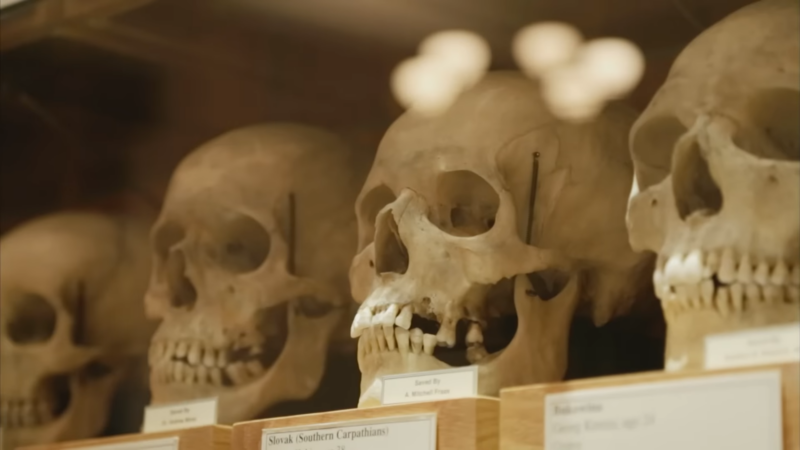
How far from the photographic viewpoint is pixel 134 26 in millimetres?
1798

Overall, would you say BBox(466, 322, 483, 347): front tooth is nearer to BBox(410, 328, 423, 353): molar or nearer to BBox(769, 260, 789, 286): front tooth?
BBox(410, 328, 423, 353): molar

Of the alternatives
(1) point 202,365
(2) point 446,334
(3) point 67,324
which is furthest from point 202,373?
(2) point 446,334

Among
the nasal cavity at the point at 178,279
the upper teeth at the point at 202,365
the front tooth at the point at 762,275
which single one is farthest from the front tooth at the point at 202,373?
the front tooth at the point at 762,275

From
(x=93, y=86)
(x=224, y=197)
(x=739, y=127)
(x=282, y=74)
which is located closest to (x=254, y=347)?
(x=224, y=197)

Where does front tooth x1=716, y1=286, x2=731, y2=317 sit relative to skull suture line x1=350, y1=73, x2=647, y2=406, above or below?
below

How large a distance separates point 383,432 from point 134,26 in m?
0.82

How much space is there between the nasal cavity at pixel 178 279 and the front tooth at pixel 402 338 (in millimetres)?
451

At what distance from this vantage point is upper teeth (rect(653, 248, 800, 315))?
1.11m

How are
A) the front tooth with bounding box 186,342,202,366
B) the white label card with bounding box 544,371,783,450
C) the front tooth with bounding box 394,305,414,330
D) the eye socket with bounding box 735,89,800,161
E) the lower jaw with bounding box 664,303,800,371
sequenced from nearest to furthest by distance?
the white label card with bounding box 544,371,783,450, the lower jaw with bounding box 664,303,800,371, the eye socket with bounding box 735,89,800,161, the front tooth with bounding box 394,305,414,330, the front tooth with bounding box 186,342,202,366

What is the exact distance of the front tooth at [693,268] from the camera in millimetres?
1128

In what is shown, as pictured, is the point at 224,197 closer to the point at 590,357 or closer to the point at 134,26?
the point at 134,26

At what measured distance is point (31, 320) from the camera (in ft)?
6.37

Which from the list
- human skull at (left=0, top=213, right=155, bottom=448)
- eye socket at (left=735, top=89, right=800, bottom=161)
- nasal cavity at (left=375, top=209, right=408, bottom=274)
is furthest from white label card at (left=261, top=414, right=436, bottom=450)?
human skull at (left=0, top=213, right=155, bottom=448)

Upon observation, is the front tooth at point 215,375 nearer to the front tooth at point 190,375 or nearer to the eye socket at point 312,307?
the front tooth at point 190,375
